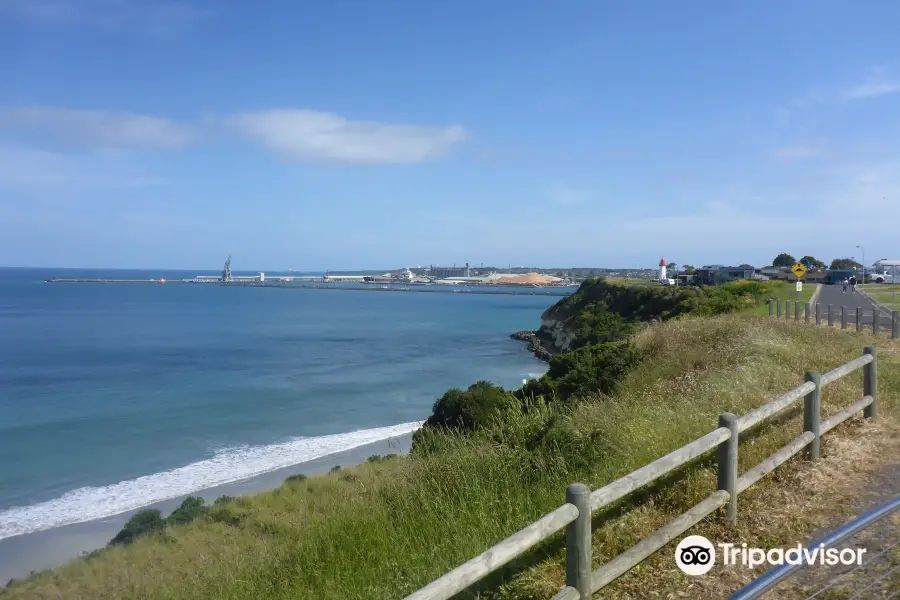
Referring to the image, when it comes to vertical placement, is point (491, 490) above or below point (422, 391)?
above

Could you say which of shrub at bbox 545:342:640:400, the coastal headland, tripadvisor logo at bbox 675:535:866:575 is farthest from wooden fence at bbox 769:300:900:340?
tripadvisor logo at bbox 675:535:866:575

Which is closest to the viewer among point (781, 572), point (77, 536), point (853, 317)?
point (781, 572)

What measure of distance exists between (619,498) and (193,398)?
36.3 meters

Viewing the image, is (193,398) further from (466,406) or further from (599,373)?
(599,373)

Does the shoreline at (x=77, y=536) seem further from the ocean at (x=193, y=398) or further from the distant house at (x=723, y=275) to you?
the distant house at (x=723, y=275)

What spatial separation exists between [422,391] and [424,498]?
33.0 m

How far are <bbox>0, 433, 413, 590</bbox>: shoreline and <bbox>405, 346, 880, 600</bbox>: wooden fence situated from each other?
26.2 ft

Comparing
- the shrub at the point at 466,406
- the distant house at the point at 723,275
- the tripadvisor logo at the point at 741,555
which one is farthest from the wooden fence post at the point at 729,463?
the distant house at the point at 723,275

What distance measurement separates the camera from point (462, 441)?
8875 millimetres

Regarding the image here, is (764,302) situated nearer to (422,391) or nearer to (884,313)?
(884,313)

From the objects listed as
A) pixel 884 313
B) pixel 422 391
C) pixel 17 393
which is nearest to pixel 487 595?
pixel 884 313

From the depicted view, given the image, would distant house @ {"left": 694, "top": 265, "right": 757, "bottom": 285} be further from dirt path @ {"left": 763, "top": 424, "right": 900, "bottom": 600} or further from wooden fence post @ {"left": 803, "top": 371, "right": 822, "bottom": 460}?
dirt path @ {"left": 763, "top": 424, "right": 900, "bottom": 600}

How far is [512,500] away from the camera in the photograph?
6.25 metres

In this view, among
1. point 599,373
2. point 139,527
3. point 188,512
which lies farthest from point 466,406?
point 139,527
